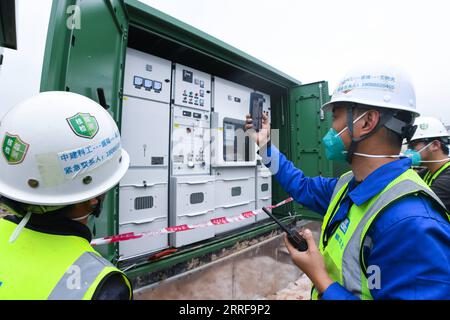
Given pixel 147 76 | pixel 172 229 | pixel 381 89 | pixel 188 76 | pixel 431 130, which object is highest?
pixel 188 76

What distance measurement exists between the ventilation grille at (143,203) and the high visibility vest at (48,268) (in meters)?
2.09

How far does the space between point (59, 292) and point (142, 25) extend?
2.78 m

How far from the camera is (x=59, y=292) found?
660 mm

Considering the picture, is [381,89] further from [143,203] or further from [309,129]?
[309,129]

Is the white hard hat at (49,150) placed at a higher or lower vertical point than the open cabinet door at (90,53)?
lower

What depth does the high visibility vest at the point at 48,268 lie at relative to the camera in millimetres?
662

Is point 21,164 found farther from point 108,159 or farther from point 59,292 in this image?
point 59,292

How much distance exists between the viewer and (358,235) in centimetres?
95

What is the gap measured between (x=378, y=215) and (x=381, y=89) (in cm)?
66

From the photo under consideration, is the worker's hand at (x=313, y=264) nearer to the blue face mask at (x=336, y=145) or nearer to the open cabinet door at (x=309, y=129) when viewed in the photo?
the blue face mask at (x=336, y=145)

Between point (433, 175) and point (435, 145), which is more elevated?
point (435, 145)

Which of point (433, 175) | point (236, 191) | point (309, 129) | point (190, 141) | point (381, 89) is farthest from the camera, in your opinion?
point (309, 129)

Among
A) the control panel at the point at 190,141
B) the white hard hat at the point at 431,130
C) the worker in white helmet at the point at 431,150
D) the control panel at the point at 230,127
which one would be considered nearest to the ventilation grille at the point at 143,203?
the control panel at the point at 190,141

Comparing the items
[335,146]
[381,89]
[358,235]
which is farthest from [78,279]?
[381,89]
